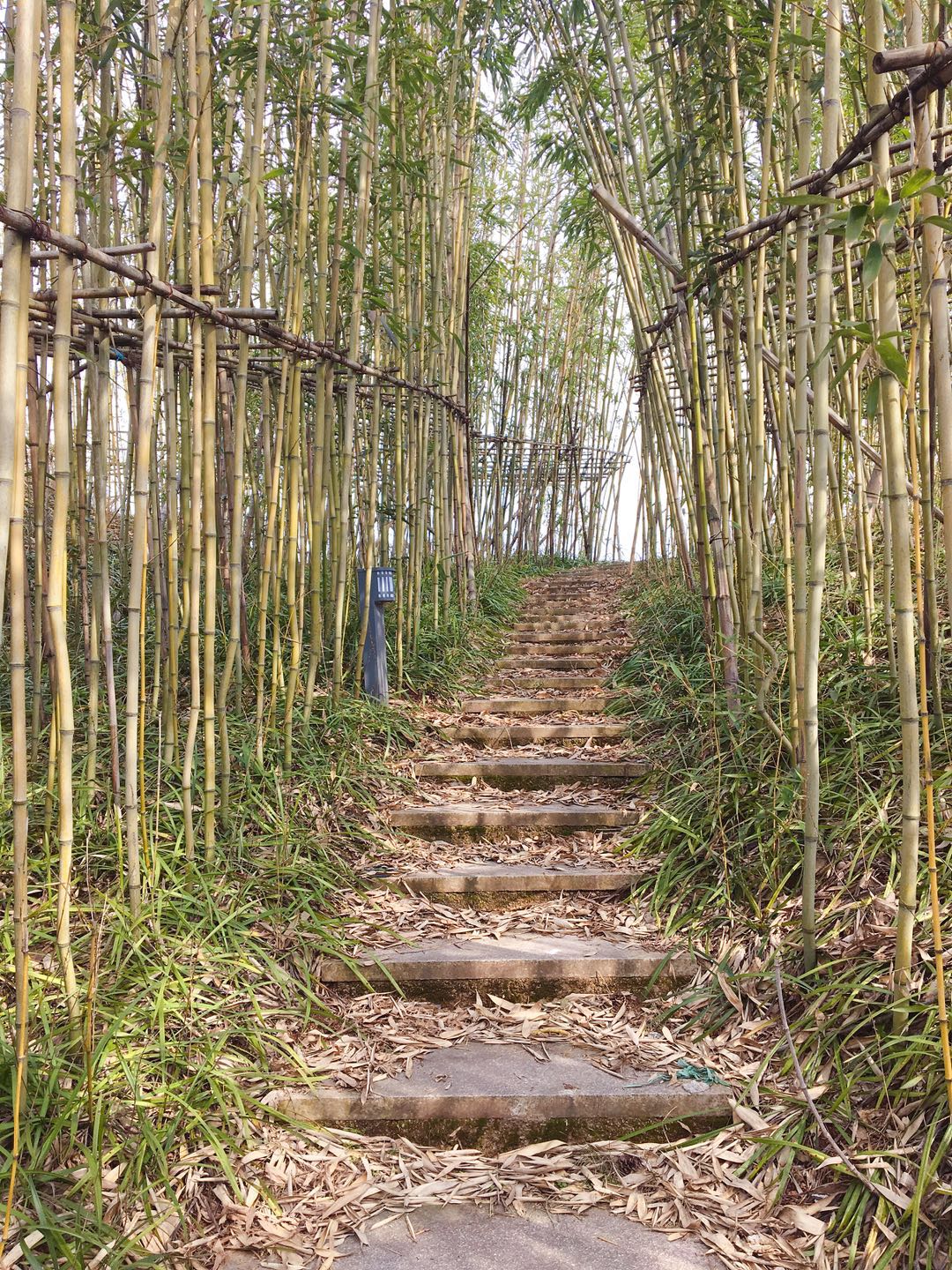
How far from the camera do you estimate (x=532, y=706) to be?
3439 mm

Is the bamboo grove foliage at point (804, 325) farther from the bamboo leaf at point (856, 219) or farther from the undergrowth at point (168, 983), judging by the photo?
the undergrowth at point (168, 983)

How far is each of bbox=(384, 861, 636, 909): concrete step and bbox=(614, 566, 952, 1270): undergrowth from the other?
0.12 m

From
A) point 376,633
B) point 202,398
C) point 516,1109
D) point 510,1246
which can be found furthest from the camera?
point 376,633

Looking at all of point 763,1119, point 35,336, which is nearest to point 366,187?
point 35,336

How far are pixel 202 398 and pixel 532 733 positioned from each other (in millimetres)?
1763

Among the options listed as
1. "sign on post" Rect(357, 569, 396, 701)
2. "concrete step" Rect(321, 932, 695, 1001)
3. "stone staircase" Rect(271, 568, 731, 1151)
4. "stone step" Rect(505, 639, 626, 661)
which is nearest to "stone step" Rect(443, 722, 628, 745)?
"stone staircase" Rect(271, 568, 731, 1151)

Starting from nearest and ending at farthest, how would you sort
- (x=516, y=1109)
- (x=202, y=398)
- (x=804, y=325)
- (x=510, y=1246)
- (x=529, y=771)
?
(x=510, y=1246)
(x=516, y=1109)
(x=804, y=325)
(x=202, y=398)
(x=529, y=771)

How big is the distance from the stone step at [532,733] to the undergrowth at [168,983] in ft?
2.00

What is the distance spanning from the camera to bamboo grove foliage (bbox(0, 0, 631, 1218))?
1.36 meters

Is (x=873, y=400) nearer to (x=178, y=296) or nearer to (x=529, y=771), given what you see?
(x=178, y=296)

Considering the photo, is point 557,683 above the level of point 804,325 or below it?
below

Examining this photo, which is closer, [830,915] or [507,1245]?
[507,1245]

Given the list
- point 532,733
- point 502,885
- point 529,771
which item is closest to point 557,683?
point 532,733

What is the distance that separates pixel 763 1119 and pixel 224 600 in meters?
2.59
